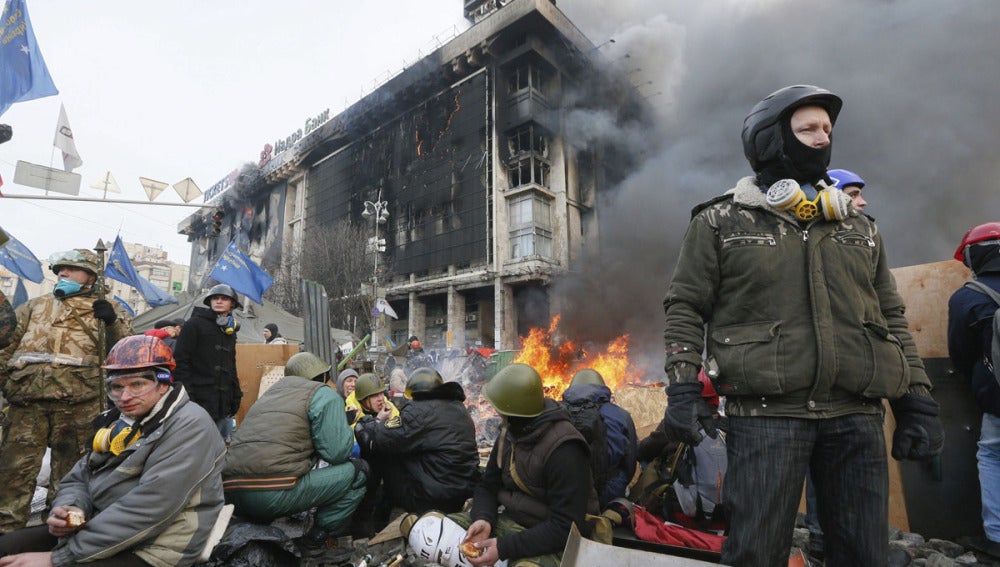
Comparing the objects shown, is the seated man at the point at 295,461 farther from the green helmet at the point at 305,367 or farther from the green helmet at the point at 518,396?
the green helmet at the point at 518,396

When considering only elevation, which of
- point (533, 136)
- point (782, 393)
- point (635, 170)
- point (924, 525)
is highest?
point (533, 136)

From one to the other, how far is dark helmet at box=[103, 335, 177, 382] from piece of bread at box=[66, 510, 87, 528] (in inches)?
24.6

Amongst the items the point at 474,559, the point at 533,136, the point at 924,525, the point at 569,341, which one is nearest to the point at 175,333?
the point at 474,559

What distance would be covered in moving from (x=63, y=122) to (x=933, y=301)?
13.0m

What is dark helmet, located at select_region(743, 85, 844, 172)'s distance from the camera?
1926 millimetres

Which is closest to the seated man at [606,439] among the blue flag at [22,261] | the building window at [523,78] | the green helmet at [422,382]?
the green helmet at [422,382]

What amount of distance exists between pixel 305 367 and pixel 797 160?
3.70 metres

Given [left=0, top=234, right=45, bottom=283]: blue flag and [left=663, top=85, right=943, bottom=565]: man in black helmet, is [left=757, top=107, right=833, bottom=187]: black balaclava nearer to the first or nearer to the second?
[left=663, top=85, right=943, bottom=565]: man in black helmet

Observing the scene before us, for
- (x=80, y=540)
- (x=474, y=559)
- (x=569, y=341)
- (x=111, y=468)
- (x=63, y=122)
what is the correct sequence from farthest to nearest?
(x=569, y=341)
(x=63, y=122)
(x=474, y=559)
(x=111, y=468)
(x=80, y=540)

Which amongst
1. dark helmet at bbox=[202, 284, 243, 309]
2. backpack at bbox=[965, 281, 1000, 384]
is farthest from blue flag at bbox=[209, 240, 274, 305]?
backpack at bbox=[965, 281, 1000, 384]

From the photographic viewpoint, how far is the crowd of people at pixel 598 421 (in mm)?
1736

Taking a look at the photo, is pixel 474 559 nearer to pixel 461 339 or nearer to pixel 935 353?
pixel 935 353

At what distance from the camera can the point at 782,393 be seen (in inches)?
67.4

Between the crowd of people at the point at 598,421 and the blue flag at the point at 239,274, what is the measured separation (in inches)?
221
